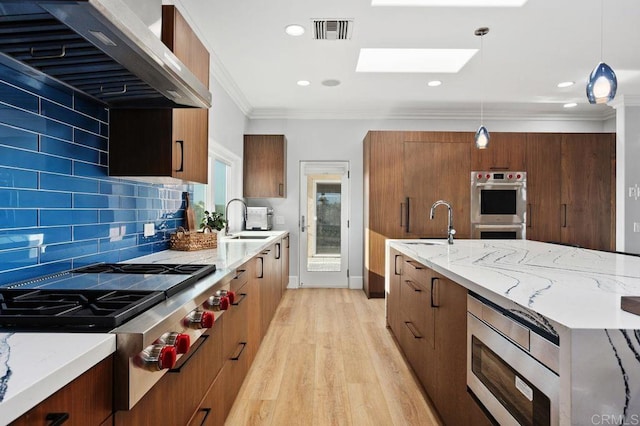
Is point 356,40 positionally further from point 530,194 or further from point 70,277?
point 530,194

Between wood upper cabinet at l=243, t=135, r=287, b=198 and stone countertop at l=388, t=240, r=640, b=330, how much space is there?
3141 millimetres

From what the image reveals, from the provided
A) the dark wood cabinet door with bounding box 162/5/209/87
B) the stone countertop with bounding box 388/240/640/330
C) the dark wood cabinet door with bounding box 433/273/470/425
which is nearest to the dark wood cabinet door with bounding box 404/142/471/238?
the stone countertop with bounding box 388/240/640/330

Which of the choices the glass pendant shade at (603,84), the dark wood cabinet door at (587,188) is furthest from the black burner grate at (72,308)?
the dark wood cabinet door at (587,188)

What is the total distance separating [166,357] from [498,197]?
498 centimetres

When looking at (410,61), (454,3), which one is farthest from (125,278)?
(410,61)

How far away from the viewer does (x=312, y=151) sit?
5.55 m

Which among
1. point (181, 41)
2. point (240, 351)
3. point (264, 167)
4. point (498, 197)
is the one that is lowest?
point (240, 351)

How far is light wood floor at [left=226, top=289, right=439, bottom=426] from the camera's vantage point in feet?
6.77

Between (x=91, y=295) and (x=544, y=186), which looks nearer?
(x=91, y=295)

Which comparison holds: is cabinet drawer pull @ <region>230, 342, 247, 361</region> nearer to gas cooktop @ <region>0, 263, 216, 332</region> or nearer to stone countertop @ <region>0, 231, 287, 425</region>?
gas cooktop @ <region>0, 263, 216, 332</region>

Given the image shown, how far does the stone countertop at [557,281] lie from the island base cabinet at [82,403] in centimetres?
107

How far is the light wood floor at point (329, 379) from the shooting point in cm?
206

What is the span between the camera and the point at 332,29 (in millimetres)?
3018

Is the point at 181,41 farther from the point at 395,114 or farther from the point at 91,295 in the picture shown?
the point at 395,114
